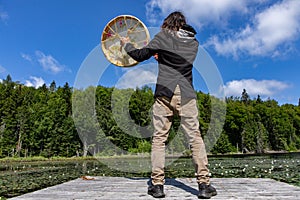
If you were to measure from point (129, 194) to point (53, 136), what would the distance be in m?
36.7

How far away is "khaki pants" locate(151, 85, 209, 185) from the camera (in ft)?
10.3

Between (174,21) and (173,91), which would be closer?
(173,91)

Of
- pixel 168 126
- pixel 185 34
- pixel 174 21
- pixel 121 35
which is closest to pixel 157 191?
pixel 168 126

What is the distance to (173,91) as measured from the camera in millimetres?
3211

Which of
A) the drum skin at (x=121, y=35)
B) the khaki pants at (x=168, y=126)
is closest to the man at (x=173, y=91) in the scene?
the khaki pants at (x=168, y=126)

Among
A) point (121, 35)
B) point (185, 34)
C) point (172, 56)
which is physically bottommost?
point (172, 56)

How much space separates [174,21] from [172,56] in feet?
1.35

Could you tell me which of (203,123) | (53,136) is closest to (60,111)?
(53,136)

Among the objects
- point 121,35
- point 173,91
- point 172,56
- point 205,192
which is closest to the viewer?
point 205,192

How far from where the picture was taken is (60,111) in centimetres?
3822

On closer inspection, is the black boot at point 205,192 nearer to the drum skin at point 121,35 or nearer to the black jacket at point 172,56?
the black jacket at point 172,56

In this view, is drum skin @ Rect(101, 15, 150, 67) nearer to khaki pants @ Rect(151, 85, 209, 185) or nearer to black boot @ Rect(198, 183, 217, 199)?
khaki pants @ Rect(151, 85, 209, 185)

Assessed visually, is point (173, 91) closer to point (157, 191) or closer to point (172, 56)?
point (172, 56)

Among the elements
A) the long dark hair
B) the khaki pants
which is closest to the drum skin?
the long dark hair
